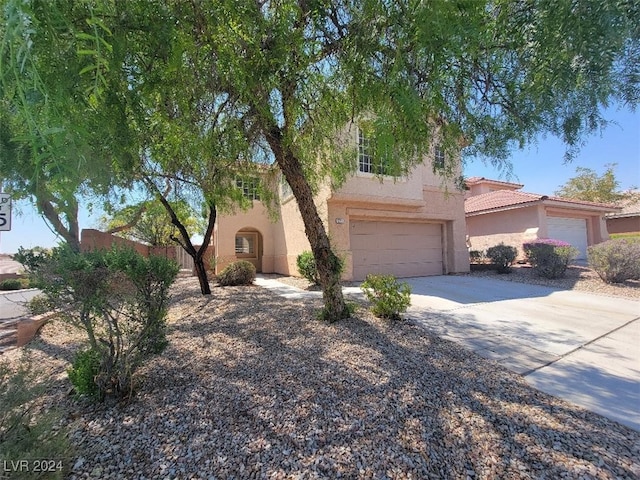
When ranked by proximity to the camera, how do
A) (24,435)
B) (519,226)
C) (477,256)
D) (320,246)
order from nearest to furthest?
(24,435), (320,246), (477,256), (519,226)

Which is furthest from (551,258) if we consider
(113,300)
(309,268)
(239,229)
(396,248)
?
(239,229)

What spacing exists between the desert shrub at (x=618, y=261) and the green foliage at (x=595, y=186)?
19755mm

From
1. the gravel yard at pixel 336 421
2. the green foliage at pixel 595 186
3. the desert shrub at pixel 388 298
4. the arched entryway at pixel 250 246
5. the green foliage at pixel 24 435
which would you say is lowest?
the gravel yard at pixel 336 421

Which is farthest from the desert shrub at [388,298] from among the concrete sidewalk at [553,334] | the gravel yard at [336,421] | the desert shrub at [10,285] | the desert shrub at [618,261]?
the desert shrub at [10,285]

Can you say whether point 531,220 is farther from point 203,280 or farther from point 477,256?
point 203,280

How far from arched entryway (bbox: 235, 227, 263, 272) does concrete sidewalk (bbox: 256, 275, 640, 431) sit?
8721mm

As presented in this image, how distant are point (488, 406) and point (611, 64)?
348cm

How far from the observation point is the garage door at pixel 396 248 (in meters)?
12.7

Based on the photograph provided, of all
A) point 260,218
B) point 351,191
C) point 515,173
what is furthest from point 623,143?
point 260,218

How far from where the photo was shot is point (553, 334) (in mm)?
5949

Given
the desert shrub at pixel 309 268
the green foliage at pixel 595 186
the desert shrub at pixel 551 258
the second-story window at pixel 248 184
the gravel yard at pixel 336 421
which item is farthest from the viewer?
the green foliage at pixel 595 186

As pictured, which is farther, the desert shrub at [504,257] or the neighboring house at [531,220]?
the neighboring house at [531,220]

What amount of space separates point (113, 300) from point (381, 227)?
11.0 meters

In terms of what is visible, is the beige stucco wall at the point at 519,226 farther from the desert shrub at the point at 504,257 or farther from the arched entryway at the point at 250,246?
the arched entryway at the point at 250,246
